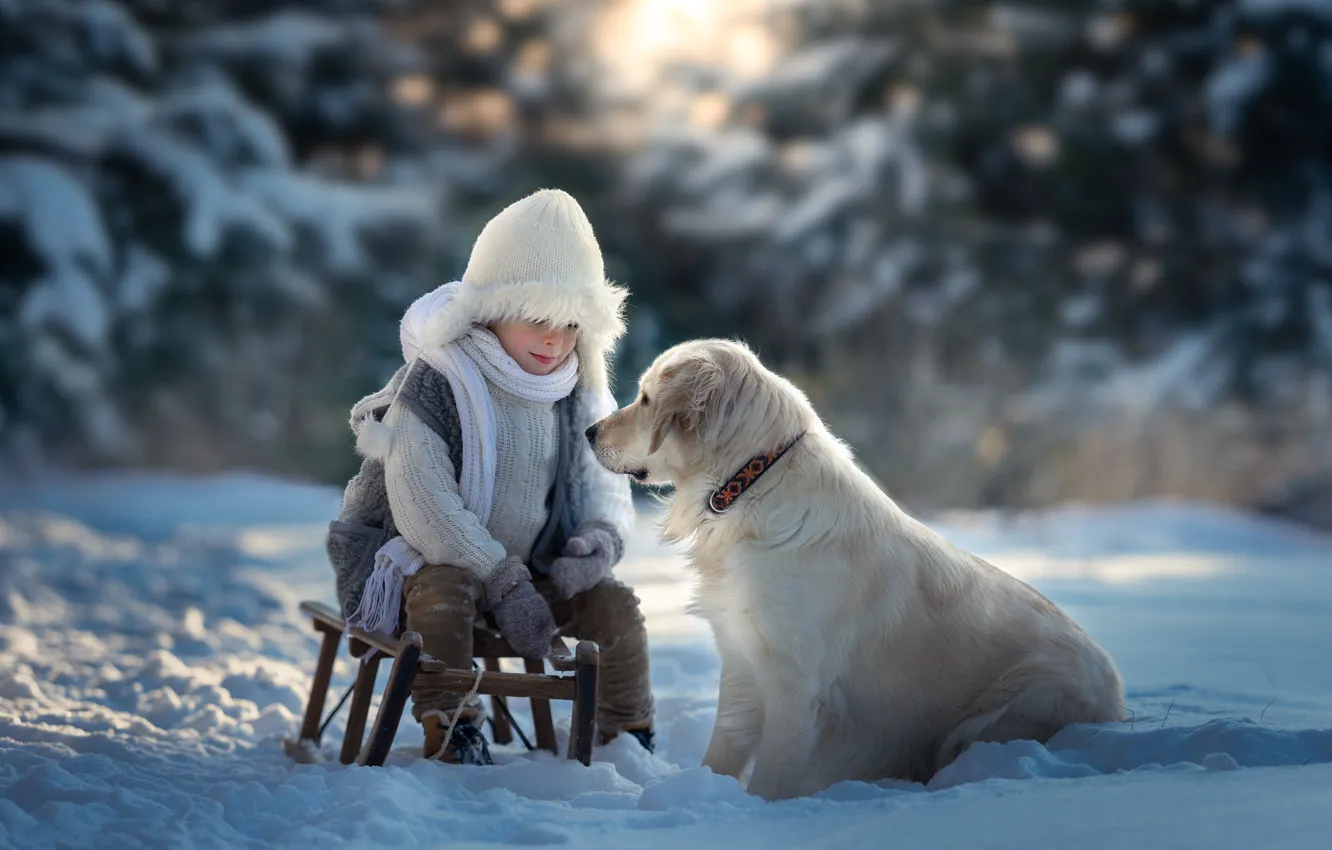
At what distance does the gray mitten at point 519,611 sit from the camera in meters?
3.01

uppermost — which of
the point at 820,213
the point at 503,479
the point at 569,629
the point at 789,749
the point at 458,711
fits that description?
the point at 820,213

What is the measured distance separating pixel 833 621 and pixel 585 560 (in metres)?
0.75

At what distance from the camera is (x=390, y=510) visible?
328 centimetres

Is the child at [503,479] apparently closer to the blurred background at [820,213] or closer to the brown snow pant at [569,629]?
the brown snow pant at [569,629]

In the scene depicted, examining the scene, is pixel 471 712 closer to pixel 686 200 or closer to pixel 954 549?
pixel 954 549

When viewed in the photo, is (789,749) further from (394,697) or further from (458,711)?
(394,697)

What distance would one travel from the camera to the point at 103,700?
13.4 ft

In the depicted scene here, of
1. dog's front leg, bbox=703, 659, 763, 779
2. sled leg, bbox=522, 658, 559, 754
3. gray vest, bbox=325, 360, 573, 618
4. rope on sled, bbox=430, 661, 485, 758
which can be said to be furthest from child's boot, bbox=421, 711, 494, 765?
dog's front leg, bbox=703, 659, 763, 779

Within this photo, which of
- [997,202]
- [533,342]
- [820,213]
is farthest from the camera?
[997,202]

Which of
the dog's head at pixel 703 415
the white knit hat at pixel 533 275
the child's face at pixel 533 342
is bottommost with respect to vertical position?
the dog's head at pixel 703 415

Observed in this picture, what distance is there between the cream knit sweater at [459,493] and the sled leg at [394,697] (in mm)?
297

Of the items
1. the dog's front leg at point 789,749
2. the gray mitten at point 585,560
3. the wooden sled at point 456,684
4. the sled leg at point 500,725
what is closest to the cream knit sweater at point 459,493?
the gray mitten at point 585,560

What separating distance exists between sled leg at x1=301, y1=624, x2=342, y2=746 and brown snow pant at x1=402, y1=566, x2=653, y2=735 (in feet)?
1.34

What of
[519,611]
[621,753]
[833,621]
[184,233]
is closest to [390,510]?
[519,611]
